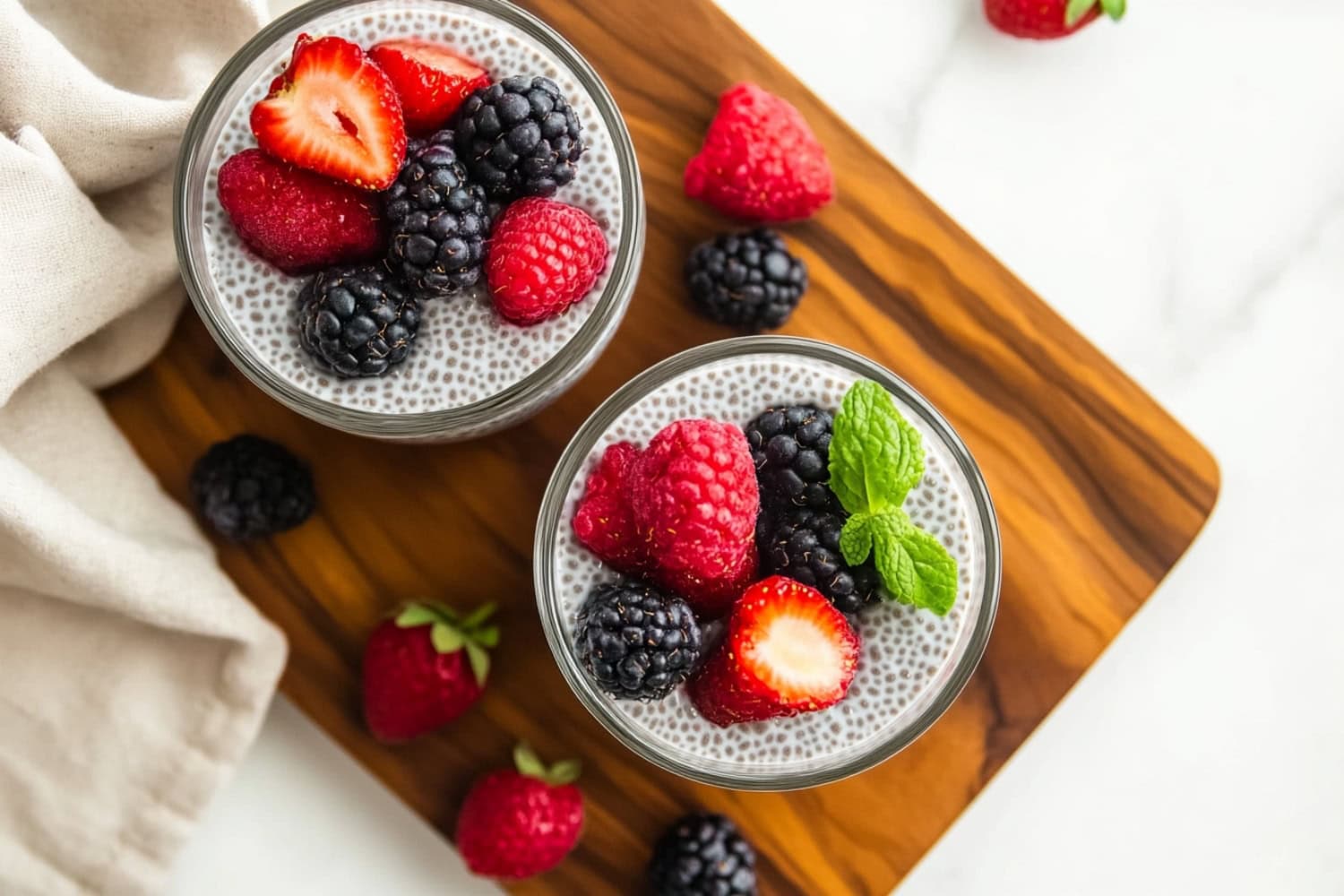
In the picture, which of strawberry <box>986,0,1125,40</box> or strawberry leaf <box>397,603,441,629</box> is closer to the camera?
strawberry leaf <box>397,603,441,629</box>

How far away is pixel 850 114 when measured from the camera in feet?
5.46

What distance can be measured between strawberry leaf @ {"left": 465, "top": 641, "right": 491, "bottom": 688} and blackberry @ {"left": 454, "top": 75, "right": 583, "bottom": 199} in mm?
618

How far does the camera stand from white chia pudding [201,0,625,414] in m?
Answer: 1.18

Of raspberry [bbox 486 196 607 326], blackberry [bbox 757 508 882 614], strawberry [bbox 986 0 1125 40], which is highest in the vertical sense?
strawberry [bbox 986 0 1125 40]

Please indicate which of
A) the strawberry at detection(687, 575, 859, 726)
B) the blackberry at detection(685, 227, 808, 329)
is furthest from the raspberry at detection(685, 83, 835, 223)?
the strawberry at detection(687, 575, 859, 726)

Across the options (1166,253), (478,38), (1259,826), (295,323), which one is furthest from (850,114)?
(1259,826)

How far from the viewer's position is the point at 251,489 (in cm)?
140

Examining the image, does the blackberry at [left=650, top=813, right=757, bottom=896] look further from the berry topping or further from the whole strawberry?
the berry topping

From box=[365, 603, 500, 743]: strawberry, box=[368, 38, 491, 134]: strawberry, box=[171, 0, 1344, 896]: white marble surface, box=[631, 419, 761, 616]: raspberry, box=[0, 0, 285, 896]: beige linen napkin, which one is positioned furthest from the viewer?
box=[171, 0, 1344, 896]: white marble surface

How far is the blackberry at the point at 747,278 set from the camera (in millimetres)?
1381

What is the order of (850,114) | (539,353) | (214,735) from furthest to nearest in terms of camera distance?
(850,114), (214,735), (539,353)

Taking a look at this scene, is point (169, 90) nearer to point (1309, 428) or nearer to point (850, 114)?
point (850, 114)

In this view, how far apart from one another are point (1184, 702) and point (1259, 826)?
23 centimetres

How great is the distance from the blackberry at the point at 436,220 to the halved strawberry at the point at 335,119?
28 millimetres
